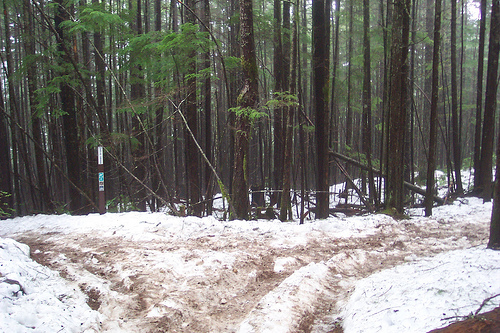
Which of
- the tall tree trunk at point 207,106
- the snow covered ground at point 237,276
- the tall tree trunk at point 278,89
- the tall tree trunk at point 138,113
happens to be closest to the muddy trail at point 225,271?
the snow covered ground at point 237,276

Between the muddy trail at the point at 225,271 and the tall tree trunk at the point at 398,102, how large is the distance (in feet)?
5.58

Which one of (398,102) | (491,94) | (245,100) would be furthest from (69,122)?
(491,94)

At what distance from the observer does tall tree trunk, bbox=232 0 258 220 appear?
7785 millimetres

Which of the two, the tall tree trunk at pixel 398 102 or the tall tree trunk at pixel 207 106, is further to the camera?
the tall tree trunk at pixel 207 106

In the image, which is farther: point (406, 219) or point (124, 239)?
point (406, 219)

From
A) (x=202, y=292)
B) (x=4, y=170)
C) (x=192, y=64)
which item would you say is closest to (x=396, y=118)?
(x=192, y=64)

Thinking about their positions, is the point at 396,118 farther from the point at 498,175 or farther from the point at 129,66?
the point at 129,66

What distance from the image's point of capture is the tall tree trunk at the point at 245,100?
25.5 feet

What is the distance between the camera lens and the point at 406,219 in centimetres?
819

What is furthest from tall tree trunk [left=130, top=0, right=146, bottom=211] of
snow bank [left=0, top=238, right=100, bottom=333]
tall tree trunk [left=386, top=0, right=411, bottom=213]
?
tall tree trunk [left=386, top=0, right=411, bottom=213]

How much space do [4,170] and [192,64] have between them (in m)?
8.40

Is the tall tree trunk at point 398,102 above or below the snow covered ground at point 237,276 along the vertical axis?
above

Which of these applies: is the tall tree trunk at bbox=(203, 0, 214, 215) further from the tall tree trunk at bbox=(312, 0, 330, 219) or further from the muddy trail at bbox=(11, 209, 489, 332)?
the muddy trail at bbox=(11, 209, 489, 332)

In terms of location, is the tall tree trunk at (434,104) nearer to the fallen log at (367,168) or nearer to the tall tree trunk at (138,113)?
the fallen log at (367,168)
